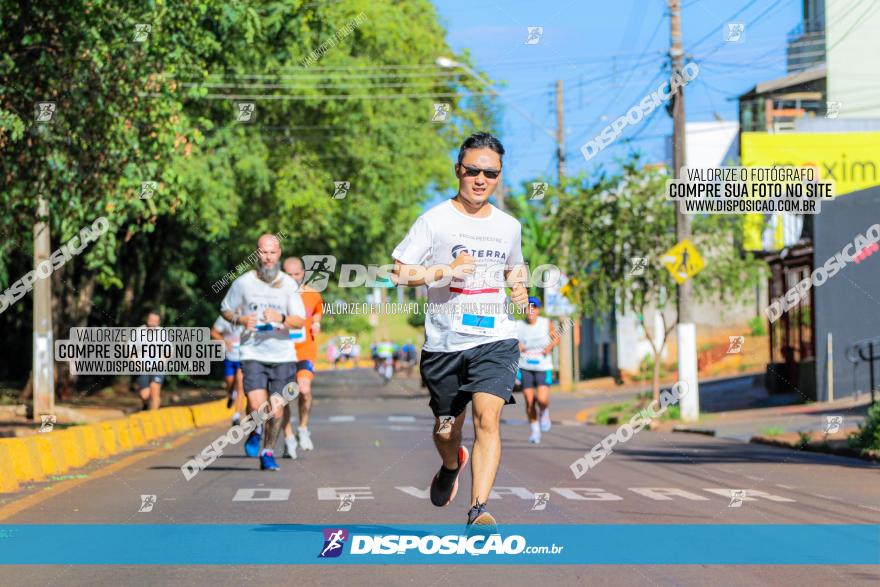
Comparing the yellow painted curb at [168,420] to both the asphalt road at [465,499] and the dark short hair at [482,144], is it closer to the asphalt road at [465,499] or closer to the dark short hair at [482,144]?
the asphalt road at [465,499]

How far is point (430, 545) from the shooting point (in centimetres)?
847

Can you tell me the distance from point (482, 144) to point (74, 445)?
942 centimetres

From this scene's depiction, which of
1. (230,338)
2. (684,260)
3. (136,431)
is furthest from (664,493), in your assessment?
(684,260)

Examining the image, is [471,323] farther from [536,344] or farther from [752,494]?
[536,344]

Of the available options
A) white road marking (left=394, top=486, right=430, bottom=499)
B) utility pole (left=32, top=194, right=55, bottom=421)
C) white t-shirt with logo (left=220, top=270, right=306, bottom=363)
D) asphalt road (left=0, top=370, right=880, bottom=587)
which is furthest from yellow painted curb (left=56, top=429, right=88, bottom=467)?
utility pole (left=32, top=194, right=55, bottom=421)

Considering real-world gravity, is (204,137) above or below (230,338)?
above

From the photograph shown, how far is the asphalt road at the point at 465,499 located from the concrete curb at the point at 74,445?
0.47 meters

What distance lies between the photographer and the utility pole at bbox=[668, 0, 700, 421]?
25453 mm

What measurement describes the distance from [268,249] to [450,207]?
519 cm

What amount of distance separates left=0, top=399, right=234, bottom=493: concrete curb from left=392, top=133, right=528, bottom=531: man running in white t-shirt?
603 centimetres

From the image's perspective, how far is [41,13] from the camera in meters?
16.9

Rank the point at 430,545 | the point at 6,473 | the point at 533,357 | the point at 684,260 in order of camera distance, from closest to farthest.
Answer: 1. the point at 430,545
2. the point at 6,473
3. the point at 533,357
4. the point at 684,260

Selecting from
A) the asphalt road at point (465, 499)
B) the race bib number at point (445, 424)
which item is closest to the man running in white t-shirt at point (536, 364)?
the asphalt road at point (465, 499)

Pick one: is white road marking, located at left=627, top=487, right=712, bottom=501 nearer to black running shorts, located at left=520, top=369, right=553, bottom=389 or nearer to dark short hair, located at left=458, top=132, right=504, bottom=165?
dark short hair, located at left=458, top=132, right=504, bottom=165
